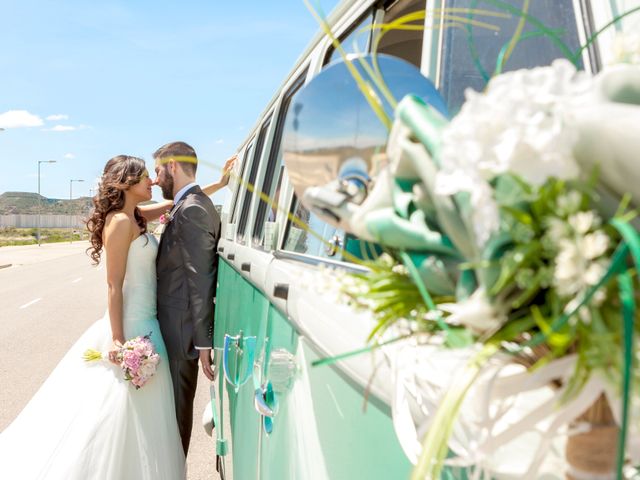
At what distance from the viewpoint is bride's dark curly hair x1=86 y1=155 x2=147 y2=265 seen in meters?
3.93

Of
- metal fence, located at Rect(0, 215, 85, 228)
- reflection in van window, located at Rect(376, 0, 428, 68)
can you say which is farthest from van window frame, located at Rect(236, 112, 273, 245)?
metal fence, located at Rect(0, 215, 85, 228)

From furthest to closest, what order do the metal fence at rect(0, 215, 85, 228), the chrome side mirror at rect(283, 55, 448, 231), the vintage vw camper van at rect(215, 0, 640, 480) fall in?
1. the metal fence at rect(0, 215, 85, 228)
2. the vintage vw camper van at rect(215, 0, 640, 480)
3. the chrome side mirror at rect(283, 55, 448, 231)

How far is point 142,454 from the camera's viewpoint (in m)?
3.75

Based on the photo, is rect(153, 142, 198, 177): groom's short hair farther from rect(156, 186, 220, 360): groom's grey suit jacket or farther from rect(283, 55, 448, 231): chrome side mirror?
rect(283, 55, 448, 231): chrome side mirror

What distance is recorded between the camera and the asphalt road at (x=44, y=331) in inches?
225

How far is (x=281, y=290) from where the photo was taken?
6.30 ft

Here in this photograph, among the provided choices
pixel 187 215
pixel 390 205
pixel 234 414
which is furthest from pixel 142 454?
pixel 390 205

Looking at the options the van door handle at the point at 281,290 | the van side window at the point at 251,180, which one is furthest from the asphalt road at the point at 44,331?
the van door handle at the point at 281,290

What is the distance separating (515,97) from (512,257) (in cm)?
15

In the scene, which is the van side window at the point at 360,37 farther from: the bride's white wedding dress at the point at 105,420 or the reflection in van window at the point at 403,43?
the bride's white wedding dress at the point at 105,420

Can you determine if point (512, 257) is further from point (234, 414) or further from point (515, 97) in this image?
point (234, 414)

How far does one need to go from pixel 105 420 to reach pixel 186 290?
0.86 m

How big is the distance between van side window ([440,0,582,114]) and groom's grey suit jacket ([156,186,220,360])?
114 inches

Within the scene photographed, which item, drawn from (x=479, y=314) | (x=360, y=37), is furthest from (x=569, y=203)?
(x=360, y=37)
